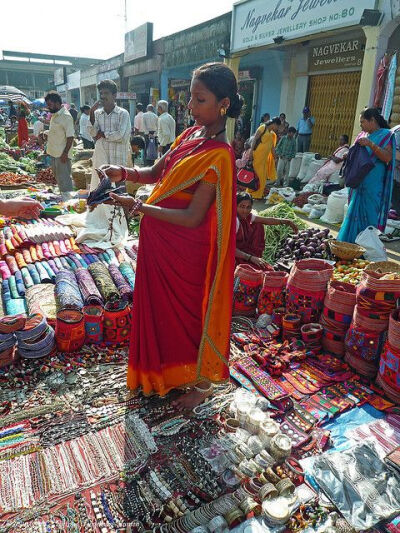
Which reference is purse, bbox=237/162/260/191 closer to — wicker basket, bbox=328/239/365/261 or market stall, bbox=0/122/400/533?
wicker basket, bbox=328/239/365/261

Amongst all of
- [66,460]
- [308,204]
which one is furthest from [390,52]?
[66,460]

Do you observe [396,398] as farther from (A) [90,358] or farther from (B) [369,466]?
(A) [90,358]

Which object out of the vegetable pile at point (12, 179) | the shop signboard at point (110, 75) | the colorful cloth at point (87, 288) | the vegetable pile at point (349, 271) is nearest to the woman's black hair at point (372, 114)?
the vegetable pile at point (349, 271)

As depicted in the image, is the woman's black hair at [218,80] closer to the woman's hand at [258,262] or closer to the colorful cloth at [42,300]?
the woman's hand at [258,262]

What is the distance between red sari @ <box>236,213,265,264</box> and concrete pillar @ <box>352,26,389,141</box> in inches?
190

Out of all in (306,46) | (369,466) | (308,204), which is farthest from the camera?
(306,46)

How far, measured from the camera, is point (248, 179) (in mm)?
8227

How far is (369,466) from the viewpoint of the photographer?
6.83 ft

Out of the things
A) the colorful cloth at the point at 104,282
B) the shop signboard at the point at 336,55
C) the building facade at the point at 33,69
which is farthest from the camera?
the building facade at the point at 33,69

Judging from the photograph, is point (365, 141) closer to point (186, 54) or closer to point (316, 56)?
point (316, 56)

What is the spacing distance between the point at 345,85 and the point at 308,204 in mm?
4311

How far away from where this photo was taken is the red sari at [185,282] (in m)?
2.08

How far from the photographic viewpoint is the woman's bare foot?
99.1 inches

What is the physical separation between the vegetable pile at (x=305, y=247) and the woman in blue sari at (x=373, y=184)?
0.51 metres
